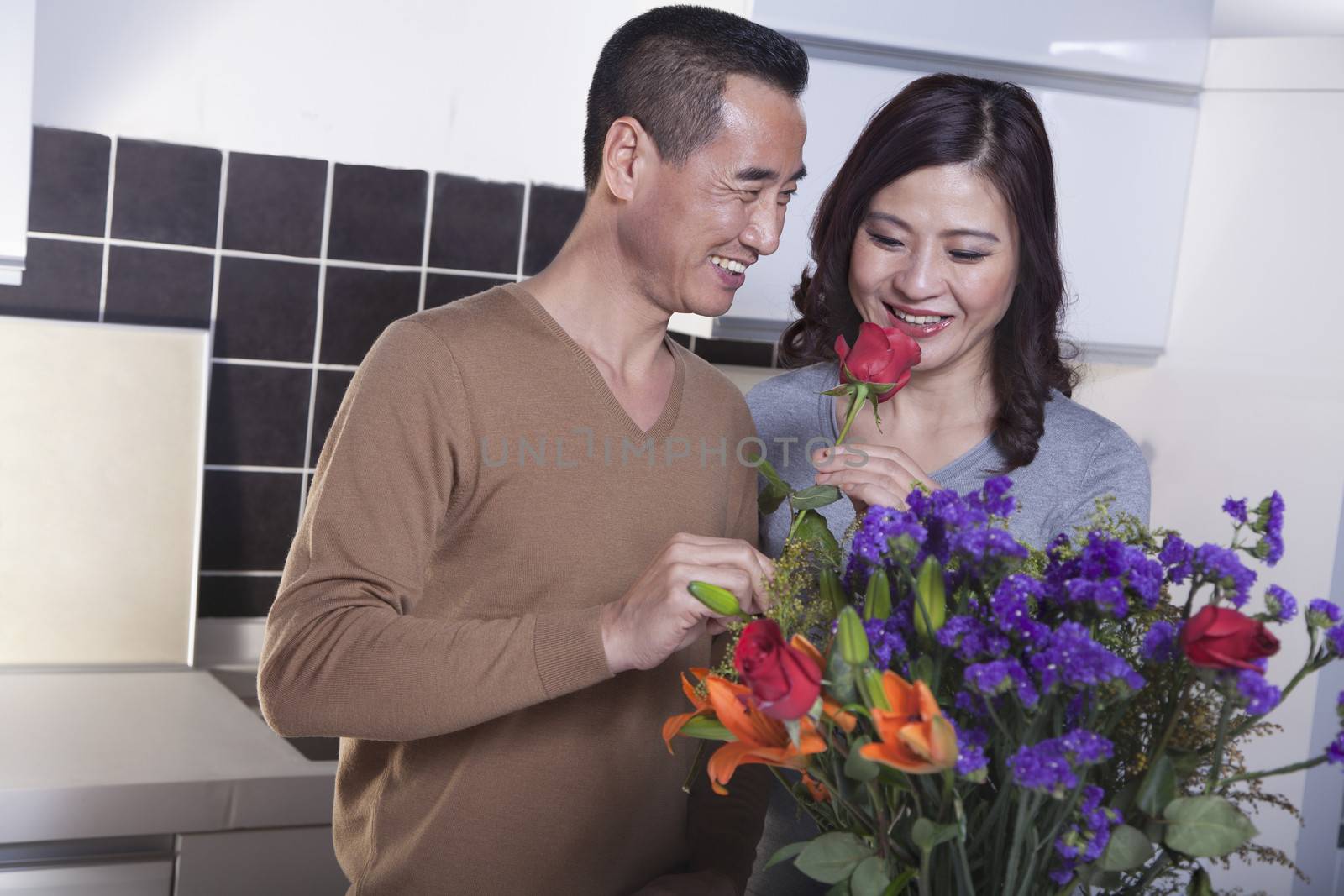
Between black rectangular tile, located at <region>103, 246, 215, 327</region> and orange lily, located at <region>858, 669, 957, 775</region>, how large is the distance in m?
1.66

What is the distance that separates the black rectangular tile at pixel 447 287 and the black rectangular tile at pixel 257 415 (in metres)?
0.24

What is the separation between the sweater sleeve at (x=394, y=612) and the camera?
84 centimetres

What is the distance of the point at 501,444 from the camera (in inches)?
38.8

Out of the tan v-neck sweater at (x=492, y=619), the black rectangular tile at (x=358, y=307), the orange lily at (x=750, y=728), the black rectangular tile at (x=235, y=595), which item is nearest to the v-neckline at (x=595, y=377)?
the tan v-neck sweater at (x=492, y=619)

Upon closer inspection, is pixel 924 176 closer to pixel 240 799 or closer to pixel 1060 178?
pixel 1060 178

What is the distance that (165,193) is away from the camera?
1.91 metres

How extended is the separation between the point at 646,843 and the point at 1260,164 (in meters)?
1.49

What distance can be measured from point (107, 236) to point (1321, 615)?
179cm

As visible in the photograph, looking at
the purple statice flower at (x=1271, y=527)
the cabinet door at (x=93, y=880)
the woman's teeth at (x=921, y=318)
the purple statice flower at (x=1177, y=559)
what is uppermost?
the woman's teeth at (x=921, y=318)

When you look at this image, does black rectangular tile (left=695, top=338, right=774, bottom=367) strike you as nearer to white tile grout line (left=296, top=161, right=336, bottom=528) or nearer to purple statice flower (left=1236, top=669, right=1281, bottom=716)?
white tile grout line (left=296, top=161, right=336, bottom=528)

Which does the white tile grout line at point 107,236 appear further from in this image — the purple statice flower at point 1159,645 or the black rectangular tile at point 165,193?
the purple statice flower at point 1159,645

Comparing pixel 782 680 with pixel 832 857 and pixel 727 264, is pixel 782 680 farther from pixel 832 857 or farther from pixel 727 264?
pixel 727 264

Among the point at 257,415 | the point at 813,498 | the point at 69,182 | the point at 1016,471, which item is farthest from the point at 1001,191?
the point at 69,182

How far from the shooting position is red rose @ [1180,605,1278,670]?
0.50m
